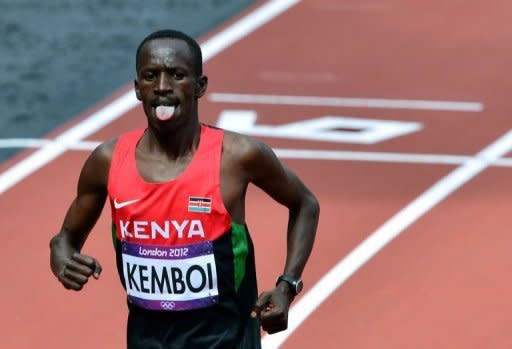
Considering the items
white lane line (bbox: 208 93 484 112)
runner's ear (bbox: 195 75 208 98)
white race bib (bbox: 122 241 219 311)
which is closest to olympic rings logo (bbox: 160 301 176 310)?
white race bib (bbox: 122 241 219 311)

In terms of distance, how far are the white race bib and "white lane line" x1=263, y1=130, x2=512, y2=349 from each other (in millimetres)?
2621

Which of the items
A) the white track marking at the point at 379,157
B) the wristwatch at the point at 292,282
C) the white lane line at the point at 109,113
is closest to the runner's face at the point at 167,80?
the wristwatch at the point at 292,282

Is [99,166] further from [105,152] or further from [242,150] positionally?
[242,150]

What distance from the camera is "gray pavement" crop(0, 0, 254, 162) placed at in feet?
39.4

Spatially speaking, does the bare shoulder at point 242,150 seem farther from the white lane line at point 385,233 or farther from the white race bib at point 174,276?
the white lane line at point 385,233

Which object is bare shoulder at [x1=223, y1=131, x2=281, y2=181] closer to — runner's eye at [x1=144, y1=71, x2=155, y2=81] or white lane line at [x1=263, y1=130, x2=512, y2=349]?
runner's eye at [x1=144, y1=71, x2=155, y2=81]

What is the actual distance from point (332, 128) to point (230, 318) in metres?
5.96

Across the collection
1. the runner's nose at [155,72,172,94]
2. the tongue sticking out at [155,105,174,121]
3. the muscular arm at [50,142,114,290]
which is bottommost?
the muscular arm at [50,142,114,290]

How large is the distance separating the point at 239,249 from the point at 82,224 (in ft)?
2.29

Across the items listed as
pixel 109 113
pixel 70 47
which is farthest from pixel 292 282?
pixel 70 47

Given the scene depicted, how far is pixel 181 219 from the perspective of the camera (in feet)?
17.3

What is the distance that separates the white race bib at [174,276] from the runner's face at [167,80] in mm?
473

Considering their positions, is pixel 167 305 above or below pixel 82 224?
below

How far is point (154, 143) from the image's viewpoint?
17.9 feet
